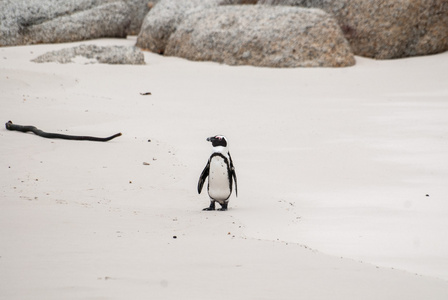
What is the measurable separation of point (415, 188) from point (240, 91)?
6005 mm

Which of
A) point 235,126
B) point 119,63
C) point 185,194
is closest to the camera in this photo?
point 185,194

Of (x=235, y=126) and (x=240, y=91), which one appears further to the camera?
(x=240, y=91)

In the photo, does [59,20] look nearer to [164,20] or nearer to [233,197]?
[164,20]

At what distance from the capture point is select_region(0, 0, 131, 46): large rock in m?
16.3

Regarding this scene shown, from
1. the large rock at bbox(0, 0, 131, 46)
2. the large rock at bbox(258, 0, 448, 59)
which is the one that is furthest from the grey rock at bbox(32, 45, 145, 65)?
the large rock at bbox(258, 0, 448, 59)

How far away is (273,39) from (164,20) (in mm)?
3295

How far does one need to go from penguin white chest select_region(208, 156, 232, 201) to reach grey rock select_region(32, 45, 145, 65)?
8576 millimetres

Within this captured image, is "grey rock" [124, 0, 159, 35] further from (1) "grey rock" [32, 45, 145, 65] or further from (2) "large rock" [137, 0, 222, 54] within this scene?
(1) "grey rock" [32, 45, 145, 65]

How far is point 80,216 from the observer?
4676 millimetres

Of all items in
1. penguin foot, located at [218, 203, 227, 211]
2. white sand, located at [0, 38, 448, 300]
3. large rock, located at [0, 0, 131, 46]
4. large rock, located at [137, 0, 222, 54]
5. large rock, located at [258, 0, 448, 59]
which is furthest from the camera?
large rock, located at [0, 0, 131, 46]

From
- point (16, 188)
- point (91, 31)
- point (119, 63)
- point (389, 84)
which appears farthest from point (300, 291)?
point (91, 31)

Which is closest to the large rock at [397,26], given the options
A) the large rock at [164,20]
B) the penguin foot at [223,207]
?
the large rock at [164,20]

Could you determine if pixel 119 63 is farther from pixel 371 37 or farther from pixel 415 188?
pixel 415 188

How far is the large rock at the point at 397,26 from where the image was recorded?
1409 centimetres
